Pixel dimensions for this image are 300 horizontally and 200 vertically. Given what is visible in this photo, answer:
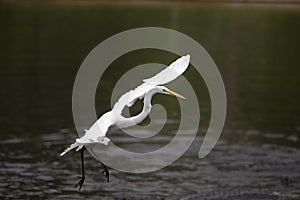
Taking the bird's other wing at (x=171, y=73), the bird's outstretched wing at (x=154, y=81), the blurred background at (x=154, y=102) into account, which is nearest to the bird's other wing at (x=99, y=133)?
the bird's outstretched wing at (x=154, y=81)

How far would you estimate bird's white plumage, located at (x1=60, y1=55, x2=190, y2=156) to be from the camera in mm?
10008

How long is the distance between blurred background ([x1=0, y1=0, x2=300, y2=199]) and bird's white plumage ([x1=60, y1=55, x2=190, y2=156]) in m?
6.55

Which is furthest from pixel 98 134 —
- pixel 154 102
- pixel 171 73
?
pixel 154 102

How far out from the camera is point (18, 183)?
58.3 feet

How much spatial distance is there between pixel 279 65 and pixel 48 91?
15.0 meters

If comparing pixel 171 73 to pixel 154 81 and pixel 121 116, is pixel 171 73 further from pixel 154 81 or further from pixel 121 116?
pixel 121 116

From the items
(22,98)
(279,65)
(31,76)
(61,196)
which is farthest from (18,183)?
(279,65)

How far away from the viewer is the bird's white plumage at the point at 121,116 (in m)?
10.0

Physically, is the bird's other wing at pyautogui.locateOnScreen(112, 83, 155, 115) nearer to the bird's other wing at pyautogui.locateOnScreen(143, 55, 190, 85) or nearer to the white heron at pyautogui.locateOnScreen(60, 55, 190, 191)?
the white heron at pyautogui.locateOnScreen(60, 55, 190, 191)

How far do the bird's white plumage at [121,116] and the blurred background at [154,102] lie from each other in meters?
6.55

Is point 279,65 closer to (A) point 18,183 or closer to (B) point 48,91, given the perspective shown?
(B) point 48,91

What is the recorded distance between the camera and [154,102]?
2867 centimetres

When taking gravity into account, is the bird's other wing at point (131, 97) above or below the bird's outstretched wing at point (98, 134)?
above

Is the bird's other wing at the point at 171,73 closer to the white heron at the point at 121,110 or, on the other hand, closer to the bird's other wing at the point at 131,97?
the white heron at the point at 121,110
